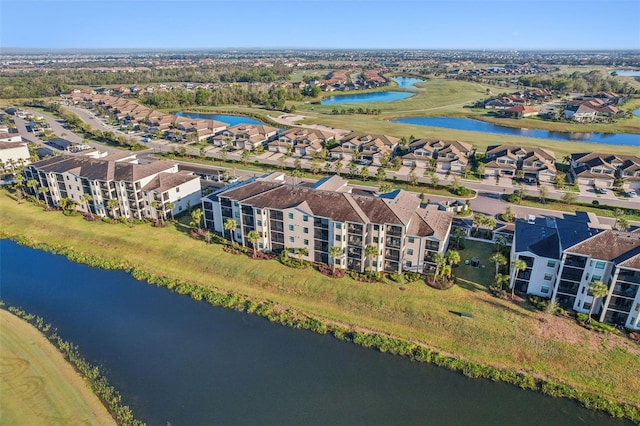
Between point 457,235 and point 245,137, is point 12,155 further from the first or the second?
point 457,235

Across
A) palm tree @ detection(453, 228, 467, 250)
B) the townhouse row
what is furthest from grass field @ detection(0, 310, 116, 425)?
palm tree @ detection(453, 228, 467, 250)

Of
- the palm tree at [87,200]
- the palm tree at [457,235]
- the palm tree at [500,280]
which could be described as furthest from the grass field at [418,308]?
the palm tree at [87,200]

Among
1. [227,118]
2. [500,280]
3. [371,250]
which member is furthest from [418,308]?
[227,118]

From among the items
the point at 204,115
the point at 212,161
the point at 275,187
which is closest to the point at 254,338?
Result: the point at 275,187

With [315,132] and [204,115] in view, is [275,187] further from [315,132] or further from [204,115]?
[204,115]

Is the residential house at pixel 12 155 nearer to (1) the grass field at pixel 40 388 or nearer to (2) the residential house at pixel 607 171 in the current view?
(1) the grass field at pixel 40 388
